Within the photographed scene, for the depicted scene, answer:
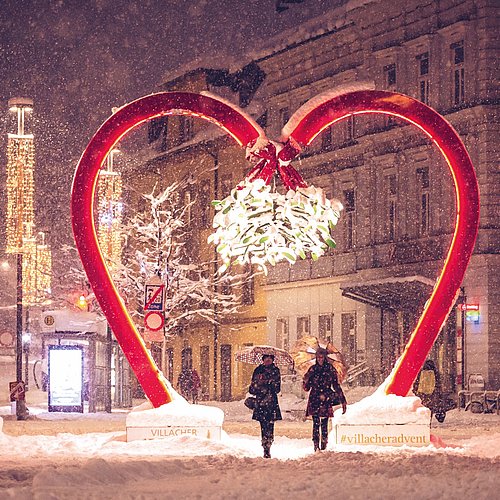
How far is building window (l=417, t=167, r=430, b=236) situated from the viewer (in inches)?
1665

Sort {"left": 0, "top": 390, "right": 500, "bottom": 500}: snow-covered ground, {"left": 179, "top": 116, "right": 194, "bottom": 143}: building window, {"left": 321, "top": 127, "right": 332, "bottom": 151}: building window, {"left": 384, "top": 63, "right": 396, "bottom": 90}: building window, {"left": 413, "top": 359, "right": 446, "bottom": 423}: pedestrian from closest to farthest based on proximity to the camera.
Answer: {"left": 0, "top": 390, "right": 500, "bottom": 500}: snow-covered ground
{"left": 413, "top": 359, "right": 446, "bottom": 423}: pedestrian
{"left": 384, "top": 63, "right": 396, "bottom": 90}: building window
{"left": 321, "top": 127, "right": 332, "bottom": 151}: building window
{"left": 179, "top": 116, "right": 194, "bottom": 143}: building window

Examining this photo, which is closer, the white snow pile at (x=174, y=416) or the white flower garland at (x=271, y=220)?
the white flower garland at (x=271, y=220)

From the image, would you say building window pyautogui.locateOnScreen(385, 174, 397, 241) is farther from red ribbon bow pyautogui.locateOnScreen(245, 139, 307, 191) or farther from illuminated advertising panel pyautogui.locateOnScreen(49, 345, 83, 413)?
red ribbon bow pyautogui.locateOnScreen(245, 139, 307, 191)

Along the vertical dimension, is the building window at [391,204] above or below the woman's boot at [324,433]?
above

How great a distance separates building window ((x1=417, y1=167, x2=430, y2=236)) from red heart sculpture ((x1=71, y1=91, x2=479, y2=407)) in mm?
21900

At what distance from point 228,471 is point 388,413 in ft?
18.2

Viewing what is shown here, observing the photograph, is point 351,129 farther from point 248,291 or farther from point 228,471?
point 228,471

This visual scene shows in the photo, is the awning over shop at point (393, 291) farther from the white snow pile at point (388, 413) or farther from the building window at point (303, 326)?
the white snow pile at point (388, 413)

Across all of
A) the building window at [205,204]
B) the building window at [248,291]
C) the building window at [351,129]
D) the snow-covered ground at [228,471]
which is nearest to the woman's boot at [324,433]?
the snow-covered ground at [228,471]

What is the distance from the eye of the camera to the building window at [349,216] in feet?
152

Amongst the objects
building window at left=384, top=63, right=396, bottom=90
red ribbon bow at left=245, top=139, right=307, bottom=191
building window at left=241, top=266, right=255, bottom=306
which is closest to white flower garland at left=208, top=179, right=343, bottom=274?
red ribbon bow at left=245, top=139, right=307, bottom=191

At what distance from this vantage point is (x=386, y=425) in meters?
19.7

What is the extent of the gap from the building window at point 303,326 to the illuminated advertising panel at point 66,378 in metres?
12.3

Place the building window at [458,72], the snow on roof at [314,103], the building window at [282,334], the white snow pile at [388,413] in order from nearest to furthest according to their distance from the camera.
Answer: the white snow pile at [388,413]
the snow on roof at [314,103]
the building window at [458,72]
the building window at [282,334]
